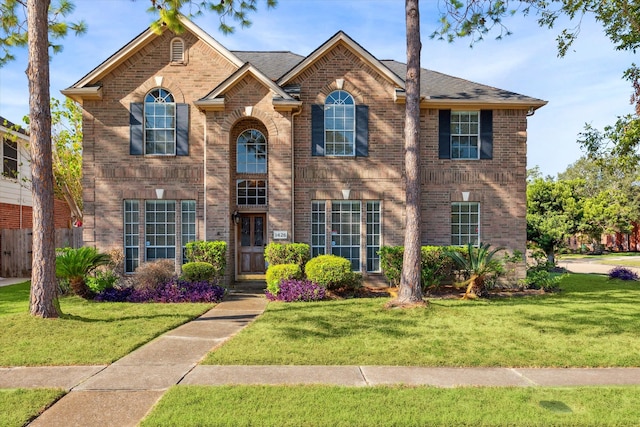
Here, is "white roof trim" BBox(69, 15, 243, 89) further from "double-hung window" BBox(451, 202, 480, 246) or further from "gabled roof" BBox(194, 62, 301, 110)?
"double-hung window" BBox(451, 202, 480, 246)

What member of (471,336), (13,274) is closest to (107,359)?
(471,336)

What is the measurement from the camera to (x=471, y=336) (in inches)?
296

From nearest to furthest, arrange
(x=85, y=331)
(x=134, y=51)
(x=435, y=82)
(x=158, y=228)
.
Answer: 1. (x=85, y=331)
2. (x=134, y=51)
3. (x=158, y=228)
4. (x=435, y=82)

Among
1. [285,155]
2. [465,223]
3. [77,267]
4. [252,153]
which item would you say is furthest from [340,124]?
[77,267]

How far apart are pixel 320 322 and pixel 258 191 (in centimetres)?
651

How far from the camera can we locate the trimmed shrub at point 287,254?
1230 centimetres

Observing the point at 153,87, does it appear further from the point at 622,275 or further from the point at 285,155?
the point at 622,275

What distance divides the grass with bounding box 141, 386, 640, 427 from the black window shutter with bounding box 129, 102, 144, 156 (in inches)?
396

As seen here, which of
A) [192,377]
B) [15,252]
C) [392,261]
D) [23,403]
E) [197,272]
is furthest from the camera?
[15,252]

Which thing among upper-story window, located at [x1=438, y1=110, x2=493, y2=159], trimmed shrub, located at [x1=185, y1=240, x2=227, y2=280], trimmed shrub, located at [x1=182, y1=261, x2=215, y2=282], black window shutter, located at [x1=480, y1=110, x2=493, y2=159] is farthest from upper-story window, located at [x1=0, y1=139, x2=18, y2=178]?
black window shutter, located at [x1=480, y1=110, x2=493, y2=159]

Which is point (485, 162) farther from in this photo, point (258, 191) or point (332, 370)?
point (332, 370)

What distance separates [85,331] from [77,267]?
13.0ft

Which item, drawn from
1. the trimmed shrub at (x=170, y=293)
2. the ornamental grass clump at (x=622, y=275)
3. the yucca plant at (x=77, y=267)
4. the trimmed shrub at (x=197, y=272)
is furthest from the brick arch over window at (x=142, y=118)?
the ornamental grass clump at (x=622, y=275)

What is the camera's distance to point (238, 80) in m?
12.7
